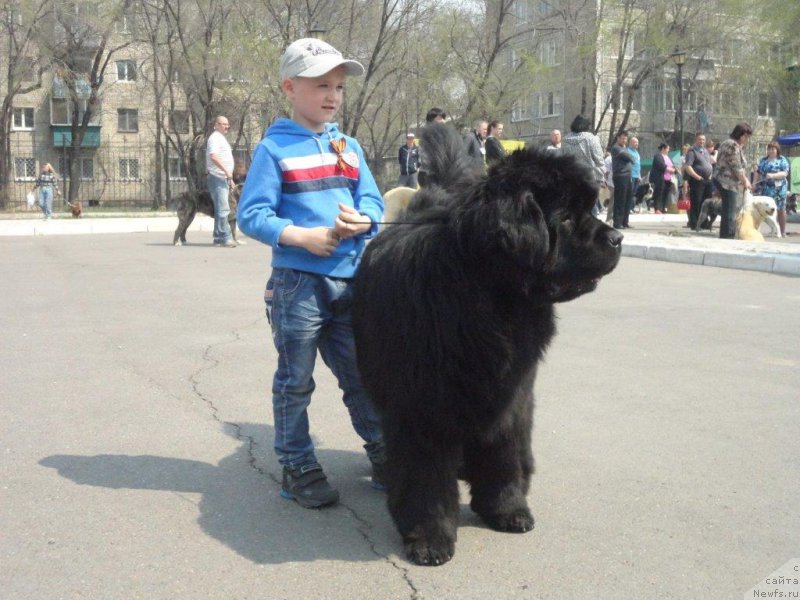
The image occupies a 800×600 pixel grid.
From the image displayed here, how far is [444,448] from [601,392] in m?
2.76

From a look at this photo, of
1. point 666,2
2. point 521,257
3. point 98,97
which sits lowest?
point 521,257

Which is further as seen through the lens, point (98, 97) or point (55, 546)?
point (98, 97)

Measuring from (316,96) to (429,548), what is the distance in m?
1.87

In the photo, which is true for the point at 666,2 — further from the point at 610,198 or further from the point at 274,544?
the point at 274,544

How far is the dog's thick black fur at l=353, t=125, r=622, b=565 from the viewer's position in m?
3.04

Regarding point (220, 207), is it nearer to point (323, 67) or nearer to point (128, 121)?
point (323, 67)

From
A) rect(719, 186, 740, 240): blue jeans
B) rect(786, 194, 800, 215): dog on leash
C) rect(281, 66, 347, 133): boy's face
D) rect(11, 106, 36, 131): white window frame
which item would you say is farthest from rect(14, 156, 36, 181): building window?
rect(281, 66, 347, 133): boy's face

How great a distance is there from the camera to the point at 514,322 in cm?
315

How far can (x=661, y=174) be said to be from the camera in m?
25.2

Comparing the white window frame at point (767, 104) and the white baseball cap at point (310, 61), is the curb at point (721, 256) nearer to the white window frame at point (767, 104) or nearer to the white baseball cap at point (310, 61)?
the white baseball cap at point (310, 61)

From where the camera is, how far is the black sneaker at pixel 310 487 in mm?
3865

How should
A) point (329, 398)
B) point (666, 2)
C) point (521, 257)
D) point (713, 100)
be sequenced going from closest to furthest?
point (521, 257) < point (329, 398) < point (666, 2) < point (713, 100)

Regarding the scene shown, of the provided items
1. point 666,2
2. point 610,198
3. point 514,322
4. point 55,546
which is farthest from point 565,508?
point 666,2

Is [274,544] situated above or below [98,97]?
below
